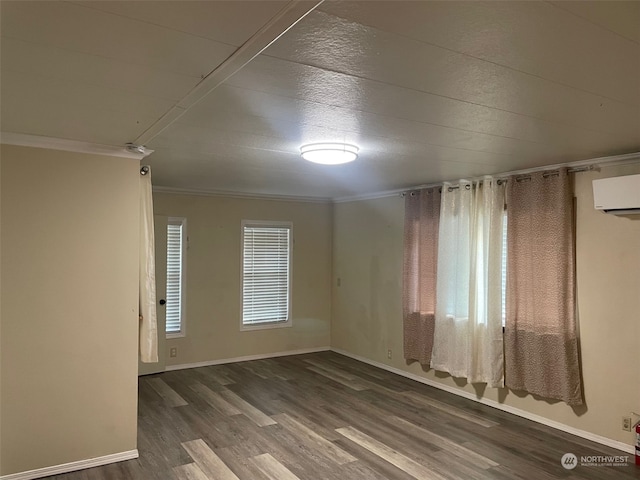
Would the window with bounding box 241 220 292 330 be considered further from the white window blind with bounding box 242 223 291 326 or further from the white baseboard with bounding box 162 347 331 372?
the white baseboard with bounding box 162 347 331 372

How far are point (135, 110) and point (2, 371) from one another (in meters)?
1.93

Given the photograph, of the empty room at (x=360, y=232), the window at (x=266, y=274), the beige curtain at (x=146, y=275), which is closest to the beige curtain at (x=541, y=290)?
the empty room at (x=360, y=232)

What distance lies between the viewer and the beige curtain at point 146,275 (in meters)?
3.52

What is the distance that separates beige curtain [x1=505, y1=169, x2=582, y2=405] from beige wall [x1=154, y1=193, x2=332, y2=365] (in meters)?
3.24

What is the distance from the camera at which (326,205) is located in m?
7.18

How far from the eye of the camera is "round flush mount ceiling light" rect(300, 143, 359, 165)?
3.16 meters

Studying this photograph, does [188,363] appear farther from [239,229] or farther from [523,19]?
[523,19]

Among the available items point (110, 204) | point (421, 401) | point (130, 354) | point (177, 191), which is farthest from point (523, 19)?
point (177, 191)

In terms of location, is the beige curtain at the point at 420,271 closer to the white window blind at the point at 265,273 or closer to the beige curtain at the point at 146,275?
the white window blind at the point at 265,273

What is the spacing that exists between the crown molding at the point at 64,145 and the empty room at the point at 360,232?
0.02m

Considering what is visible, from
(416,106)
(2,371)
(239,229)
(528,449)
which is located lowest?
(528,449)

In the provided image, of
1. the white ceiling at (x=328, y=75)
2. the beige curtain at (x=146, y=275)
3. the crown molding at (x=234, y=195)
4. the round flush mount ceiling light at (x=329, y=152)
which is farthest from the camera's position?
the crown molding at (x=234, y=195)

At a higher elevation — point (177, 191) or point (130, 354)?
point (177, 191)

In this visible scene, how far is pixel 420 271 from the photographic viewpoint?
5395mm
